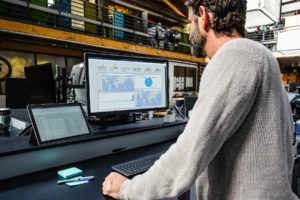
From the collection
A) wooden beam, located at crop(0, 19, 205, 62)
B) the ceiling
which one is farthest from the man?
the ceiling

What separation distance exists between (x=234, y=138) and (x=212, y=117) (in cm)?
11

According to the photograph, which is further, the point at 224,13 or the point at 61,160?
the point at 61,160

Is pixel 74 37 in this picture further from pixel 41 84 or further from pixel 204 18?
pixel 204 18

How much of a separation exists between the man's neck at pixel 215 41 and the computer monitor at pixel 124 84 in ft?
1.89

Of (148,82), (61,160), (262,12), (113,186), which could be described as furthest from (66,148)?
(262,12)

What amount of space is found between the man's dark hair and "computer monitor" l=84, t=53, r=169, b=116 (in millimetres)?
561

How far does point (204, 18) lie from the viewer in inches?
27.0

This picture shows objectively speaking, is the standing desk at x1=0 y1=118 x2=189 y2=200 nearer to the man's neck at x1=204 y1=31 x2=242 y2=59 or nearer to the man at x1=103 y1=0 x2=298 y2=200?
the man at x1=103 y1=0 x2=298 y2=200

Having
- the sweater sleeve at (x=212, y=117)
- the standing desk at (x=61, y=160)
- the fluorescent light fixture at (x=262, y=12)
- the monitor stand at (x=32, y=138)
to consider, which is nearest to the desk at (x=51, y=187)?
the standing desk at (x=61, y=160)

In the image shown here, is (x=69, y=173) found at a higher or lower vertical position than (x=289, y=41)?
lower

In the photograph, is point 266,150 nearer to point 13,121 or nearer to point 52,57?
point 13,121

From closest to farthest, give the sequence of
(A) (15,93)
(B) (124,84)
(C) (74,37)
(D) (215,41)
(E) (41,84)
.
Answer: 1. (D) (215,41)
2. (B) (124,84)
3. (E) (41,84)
4. (A) (15,93)
5. (C) (74,37)

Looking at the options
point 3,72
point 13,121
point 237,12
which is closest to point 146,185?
point 237,12

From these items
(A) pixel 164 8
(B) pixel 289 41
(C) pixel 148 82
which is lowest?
(C) pixel 148 82
